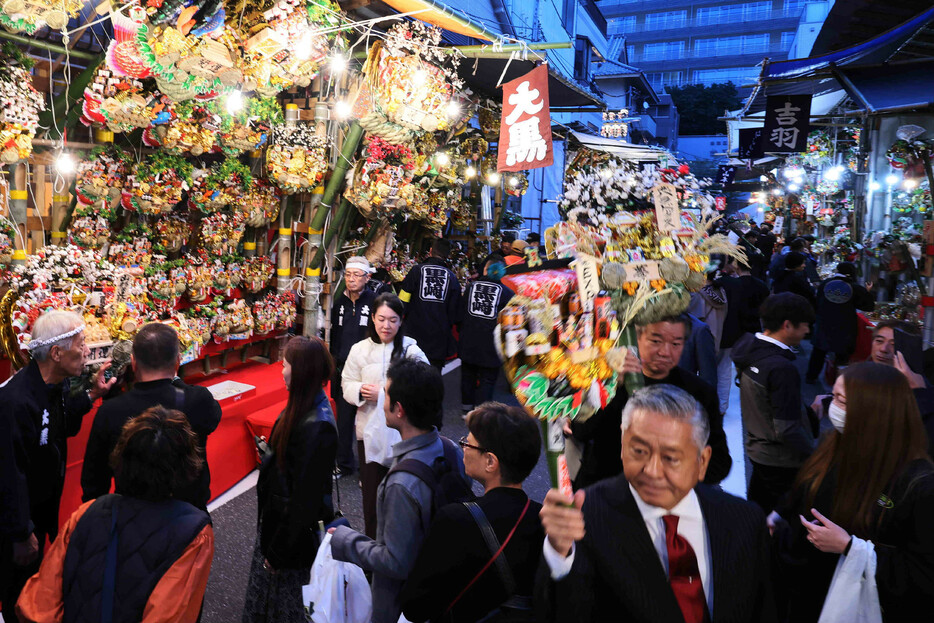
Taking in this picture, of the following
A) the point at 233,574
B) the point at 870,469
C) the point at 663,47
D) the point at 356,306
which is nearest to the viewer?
the point at 870,469

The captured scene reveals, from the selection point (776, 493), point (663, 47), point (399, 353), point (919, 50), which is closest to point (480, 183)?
point (919, 50)

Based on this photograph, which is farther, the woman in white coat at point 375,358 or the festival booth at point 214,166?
the festival booth at point 214,166

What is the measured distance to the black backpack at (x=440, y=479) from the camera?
7.62ft

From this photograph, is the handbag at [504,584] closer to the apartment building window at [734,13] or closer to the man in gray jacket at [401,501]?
the man in gray jacket at [401,501]

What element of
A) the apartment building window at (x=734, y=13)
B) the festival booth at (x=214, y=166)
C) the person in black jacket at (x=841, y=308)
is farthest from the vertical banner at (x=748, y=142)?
the apartment building window at (x=734, y=13)

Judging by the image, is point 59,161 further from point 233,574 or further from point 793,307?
point 793,307

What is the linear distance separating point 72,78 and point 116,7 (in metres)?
0.95

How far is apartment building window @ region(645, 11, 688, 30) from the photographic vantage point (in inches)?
2229

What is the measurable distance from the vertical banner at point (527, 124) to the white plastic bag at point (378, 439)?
297 centimetres

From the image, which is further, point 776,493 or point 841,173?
point 841,173

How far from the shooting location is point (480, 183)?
10.2 metres

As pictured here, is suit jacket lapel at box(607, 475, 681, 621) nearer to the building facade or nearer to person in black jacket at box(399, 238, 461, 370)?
person in black jacket at box(399, 238, 461, 370)

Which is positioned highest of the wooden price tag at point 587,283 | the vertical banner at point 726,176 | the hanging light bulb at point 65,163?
the vertical banner at point 726,176

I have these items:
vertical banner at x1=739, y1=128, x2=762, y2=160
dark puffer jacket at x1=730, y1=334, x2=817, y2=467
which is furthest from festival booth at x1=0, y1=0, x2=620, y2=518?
vertical banner at x1=739, y1=128, x2=762, y2=160
